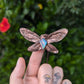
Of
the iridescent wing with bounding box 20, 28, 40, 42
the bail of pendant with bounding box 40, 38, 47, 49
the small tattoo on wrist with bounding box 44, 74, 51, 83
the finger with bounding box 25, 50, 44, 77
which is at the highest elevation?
the iridescent wing with bounding box 20, 28, 40, 42

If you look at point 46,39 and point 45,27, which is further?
point 45,27

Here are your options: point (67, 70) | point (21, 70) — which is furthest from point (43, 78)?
point (67, 70)

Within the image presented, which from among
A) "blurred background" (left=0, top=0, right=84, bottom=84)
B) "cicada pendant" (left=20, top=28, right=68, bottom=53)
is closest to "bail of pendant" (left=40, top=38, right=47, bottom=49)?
"cicada pendant" (left=20, top=28, right=68, bottom=53)

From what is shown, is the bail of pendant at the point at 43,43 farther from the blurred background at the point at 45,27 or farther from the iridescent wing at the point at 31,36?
the blurred background at the point at 45,27

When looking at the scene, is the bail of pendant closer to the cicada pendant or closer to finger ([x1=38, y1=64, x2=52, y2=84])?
the cicada pendant

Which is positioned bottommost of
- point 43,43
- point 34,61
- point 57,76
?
point 57,76

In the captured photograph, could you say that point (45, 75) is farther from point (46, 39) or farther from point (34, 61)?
point (46, 39)

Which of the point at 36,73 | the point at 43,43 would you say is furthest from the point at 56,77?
the point at 43,43
